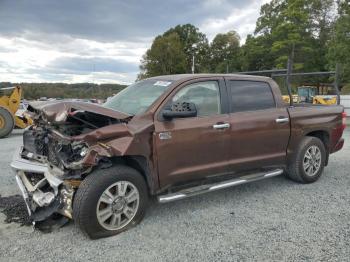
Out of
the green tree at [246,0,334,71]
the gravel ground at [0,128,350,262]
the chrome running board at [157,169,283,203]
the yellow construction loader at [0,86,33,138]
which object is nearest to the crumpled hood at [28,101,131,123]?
the chrome running board at [157,169,283,203]

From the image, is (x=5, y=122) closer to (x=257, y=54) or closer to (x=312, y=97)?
(x=312, y=97)

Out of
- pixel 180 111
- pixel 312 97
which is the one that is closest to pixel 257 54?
pixel 312 97

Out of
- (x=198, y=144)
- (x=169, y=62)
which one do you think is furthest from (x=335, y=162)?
(x=169, y=62)

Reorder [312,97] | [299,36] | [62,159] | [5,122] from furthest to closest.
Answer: [299,36] < [312,97] < [5,122] < [62,159]

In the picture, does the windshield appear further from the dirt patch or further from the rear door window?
the dirt patch

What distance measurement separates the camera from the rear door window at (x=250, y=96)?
14.6ft

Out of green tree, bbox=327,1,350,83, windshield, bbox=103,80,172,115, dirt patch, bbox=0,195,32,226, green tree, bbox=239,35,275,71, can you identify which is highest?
green tree, bbox=239,35,275,71

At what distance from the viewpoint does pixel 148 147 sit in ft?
11.9

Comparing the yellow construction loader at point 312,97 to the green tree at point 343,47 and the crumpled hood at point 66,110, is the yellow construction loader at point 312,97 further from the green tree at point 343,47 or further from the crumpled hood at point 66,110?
the crumpled hood at point 66,110

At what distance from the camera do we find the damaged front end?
133 inches

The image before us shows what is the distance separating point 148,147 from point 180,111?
55 cm

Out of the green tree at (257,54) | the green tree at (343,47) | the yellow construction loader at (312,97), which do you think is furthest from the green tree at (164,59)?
the green tree at (343,47)

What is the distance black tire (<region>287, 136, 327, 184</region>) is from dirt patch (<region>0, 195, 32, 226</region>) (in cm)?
389

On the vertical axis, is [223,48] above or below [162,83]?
above
